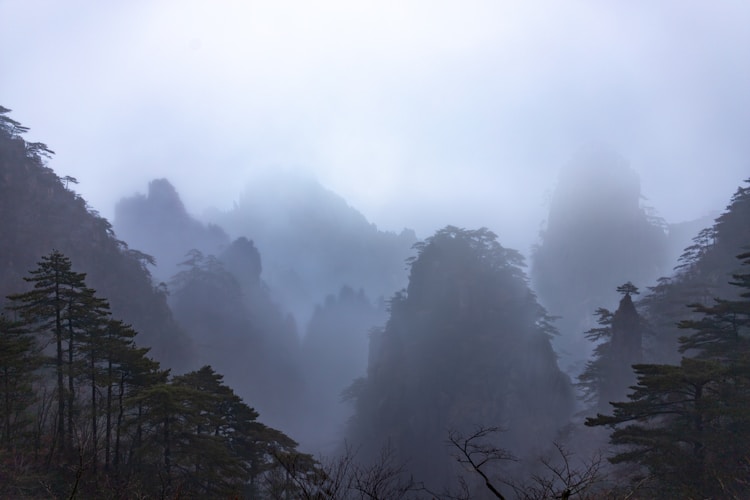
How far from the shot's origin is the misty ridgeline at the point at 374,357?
1709 cm

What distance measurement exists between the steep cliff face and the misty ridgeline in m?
0.24

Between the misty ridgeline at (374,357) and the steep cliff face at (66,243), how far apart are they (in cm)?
24

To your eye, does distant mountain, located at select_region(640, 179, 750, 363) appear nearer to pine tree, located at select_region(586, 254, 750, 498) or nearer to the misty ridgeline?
the misty ridgeline

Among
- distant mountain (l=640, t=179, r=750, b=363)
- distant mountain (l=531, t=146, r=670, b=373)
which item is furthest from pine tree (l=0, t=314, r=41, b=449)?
distant mountain (l=531, t=146, r=670, b=373)

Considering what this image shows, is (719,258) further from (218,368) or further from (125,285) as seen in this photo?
(218,368)

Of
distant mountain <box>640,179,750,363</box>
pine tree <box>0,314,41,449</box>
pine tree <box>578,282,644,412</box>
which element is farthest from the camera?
distant mountain <box>640,179,750,363</box>

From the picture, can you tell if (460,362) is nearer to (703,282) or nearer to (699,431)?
(703,282)

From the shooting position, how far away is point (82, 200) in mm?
54719

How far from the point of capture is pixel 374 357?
6919 cm

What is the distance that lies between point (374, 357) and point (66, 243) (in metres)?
42.8

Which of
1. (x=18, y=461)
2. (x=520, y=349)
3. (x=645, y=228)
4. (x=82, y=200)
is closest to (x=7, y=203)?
(x=82, y=200)

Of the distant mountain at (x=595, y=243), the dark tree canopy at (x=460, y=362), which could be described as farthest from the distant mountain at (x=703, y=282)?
the distant mountain at (x=595, y=243)

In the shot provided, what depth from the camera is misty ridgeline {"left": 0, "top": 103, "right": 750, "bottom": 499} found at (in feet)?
56.1

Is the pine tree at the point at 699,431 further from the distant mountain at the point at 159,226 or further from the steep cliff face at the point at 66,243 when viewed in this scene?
the distant mountain at the point at 159,226
